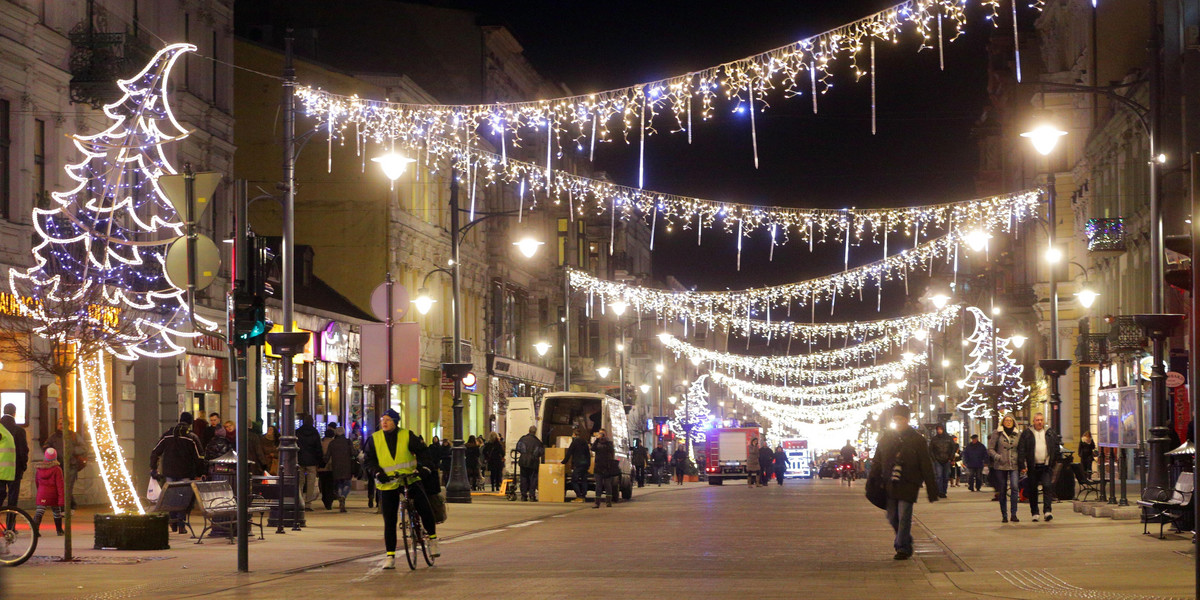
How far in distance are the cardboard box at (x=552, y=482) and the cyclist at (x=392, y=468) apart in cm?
1898

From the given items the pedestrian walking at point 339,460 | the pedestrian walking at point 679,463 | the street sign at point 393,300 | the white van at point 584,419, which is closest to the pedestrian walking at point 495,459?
the white van at point 584,419

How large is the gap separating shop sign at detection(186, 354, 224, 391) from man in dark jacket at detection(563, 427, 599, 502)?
27.7ft

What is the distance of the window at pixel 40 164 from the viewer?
2892 centimetres

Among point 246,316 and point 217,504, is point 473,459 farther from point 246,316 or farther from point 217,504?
point 246,316

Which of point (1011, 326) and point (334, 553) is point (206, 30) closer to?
point (334, 553)

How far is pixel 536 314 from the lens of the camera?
7388 cm

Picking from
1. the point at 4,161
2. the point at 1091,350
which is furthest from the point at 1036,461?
the point at 1091,350

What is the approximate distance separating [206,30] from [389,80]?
42.3ft

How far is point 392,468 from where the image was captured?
17.3 meters

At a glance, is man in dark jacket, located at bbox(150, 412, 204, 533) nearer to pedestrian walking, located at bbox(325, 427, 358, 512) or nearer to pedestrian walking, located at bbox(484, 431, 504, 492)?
pedestrian walking, located at bbox(325, 427, 358, 512)

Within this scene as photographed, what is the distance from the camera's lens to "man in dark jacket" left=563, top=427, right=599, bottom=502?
117 ft

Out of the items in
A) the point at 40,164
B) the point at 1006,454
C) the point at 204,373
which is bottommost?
the point at 1006,454

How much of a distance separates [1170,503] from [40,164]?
2046cm

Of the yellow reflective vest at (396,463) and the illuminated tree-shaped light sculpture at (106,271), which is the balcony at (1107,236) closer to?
the illuminated tree-shaped light sculpture at (106,271)
